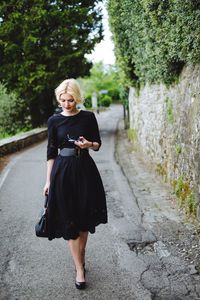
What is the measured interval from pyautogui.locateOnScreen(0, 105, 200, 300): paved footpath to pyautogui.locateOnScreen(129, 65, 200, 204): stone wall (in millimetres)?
735

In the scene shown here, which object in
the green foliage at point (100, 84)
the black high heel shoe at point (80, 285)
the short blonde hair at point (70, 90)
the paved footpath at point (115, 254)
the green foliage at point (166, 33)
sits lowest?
the green foliage at point (100, 84)

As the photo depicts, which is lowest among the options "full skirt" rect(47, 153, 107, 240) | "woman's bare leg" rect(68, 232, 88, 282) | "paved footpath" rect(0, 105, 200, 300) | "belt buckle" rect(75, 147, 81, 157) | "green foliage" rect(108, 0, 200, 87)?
"paved footpath" rect(0, 105, 200, 300)

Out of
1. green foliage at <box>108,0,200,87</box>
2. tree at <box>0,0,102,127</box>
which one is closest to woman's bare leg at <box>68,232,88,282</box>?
green foliage at <box>108,0,200,87</box>

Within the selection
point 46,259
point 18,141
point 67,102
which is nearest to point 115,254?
point 46,259

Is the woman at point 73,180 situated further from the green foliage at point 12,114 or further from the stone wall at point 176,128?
the green foliage at point 12,114

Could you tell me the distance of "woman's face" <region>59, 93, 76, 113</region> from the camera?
4.00m

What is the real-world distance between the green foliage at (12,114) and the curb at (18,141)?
156 inches

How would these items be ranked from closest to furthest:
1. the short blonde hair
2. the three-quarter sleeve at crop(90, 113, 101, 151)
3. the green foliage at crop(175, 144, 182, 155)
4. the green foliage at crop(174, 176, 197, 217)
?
the short blonde hair → the three-quarter sleeve at crop(90, 113, 101, 151) → the green foliage at crop(174, 176, 197, 217) → the green foliage at crop(175, 144, 182, 155)

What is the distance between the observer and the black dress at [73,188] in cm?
403

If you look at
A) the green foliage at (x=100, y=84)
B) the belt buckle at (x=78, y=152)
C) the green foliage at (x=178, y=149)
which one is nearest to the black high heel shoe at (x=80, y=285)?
the belt buckle at (x=78, y=152)

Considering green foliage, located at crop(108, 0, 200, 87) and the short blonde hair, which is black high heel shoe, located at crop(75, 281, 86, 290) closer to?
the short blonde hair

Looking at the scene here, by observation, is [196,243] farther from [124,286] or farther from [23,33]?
[23,33]

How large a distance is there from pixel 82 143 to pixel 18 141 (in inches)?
465

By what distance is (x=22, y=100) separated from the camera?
2338cm
